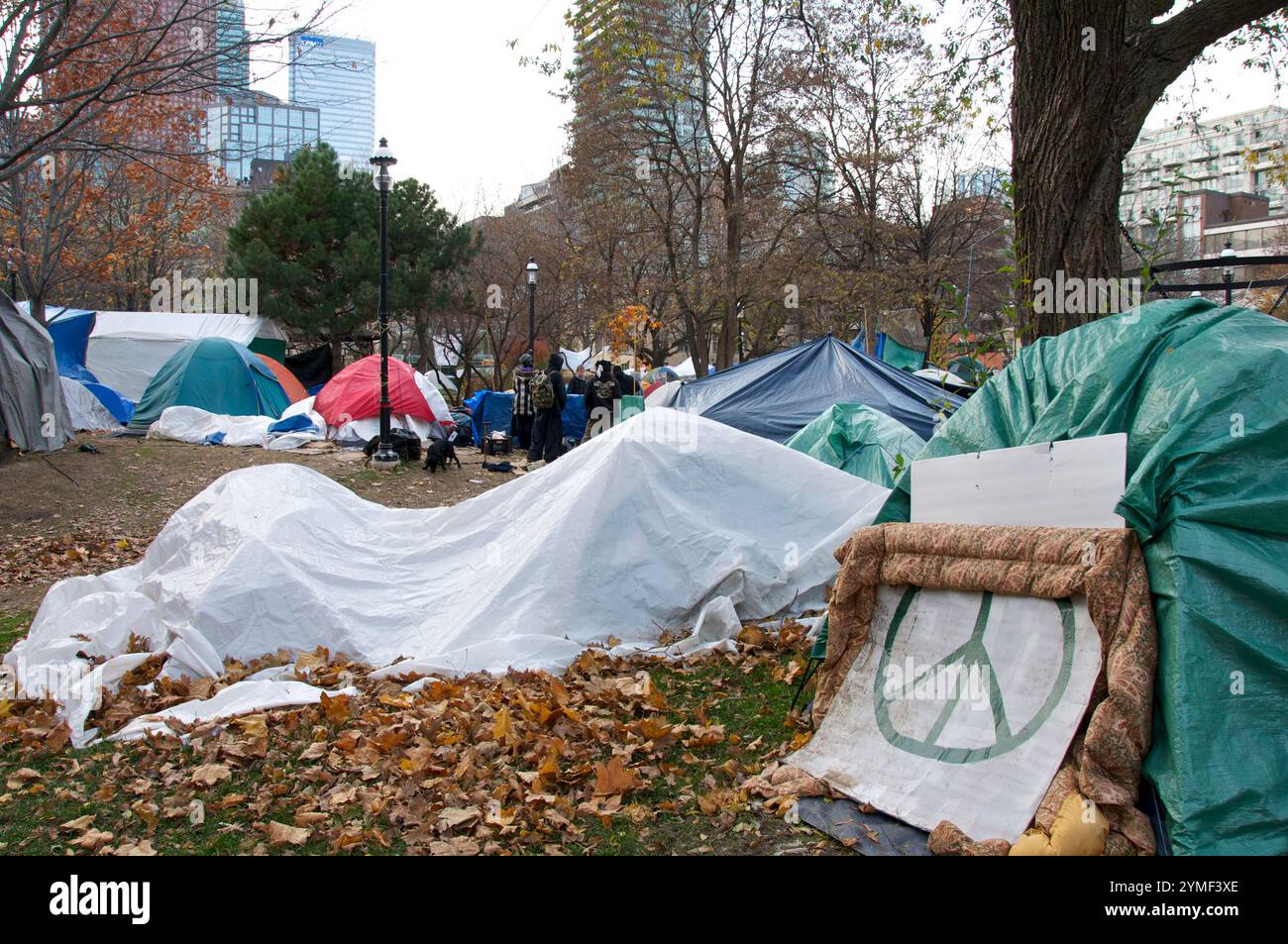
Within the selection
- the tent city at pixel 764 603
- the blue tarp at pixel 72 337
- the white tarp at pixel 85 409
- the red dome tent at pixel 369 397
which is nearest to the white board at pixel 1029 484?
the tent city at pixel 764 603

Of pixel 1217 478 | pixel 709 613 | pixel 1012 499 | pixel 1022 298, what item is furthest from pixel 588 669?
pixel 1022 298

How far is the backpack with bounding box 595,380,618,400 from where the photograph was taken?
649 inches

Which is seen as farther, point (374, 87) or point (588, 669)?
point (374, 87)

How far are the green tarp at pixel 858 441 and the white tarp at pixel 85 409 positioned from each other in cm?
1425

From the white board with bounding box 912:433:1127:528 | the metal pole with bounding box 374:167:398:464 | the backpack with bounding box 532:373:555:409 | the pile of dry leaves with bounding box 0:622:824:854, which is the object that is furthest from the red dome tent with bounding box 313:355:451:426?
the white board with bounding box 912:433:1127:528

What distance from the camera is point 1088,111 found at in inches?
221

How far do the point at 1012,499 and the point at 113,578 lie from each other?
5.46 metres

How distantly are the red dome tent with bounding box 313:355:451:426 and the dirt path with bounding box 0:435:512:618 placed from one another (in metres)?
1.05

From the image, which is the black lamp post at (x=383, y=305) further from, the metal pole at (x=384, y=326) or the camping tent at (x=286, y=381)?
the camping tent at (x=286, y=381)

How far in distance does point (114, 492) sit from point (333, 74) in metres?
5.59

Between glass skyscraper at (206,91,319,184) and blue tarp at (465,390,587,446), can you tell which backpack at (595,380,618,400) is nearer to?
blue tarp at (465,390,587,446)

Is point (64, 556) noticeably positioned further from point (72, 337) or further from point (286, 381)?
point (72, 337)

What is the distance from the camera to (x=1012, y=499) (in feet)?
12.4

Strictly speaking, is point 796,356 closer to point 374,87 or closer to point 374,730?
point 374,87
